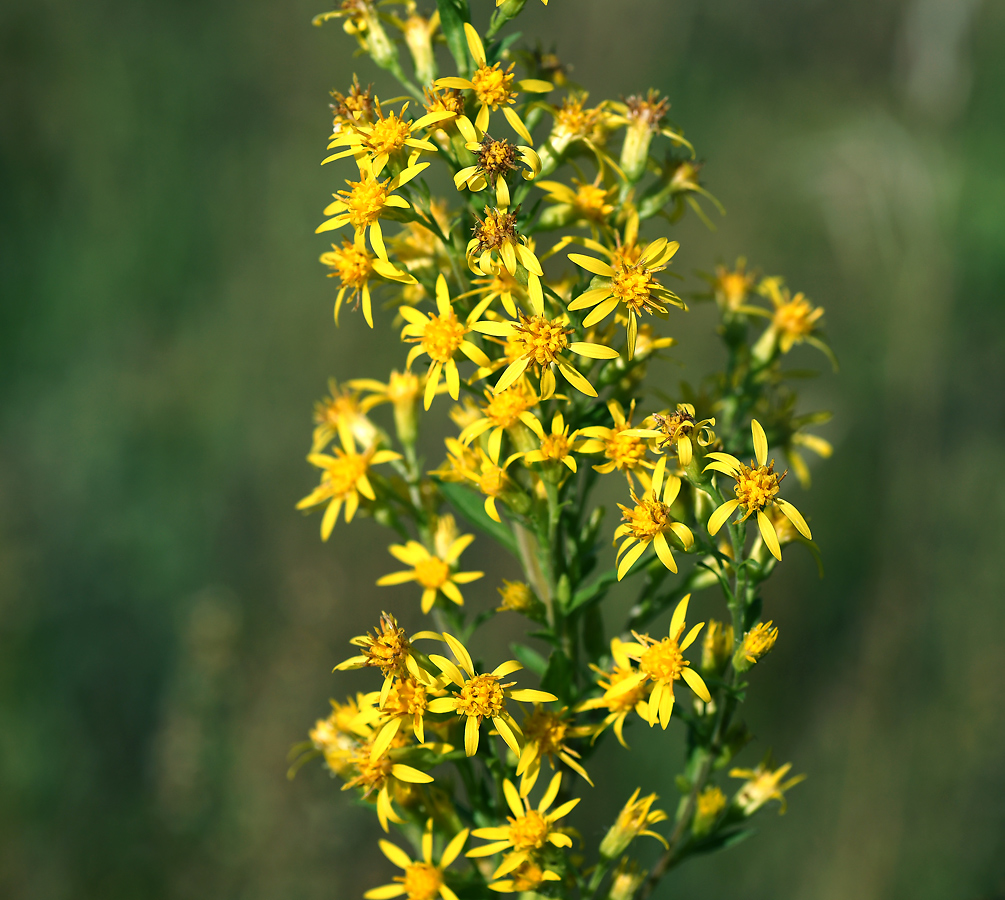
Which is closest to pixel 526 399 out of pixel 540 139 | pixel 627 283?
pixel 627 283

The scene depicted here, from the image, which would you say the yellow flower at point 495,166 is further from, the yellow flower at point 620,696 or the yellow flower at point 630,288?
the yellow flower at point 620,696

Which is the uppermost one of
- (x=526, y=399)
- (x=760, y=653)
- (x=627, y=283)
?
(x=627, y=283)

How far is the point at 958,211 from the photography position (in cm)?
667

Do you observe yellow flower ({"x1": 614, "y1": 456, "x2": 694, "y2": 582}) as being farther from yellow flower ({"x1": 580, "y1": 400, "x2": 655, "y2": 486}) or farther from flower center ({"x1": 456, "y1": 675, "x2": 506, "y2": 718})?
flower center ({"x1": 456, "y1": 675, "x2": 506, "y2": 718})

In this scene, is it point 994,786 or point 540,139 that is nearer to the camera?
point 540,139

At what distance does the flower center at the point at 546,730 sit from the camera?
2336 millimetres

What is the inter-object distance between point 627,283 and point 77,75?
9.23 meters

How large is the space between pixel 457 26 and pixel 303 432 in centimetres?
563

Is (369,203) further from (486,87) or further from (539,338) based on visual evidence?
(539,338)

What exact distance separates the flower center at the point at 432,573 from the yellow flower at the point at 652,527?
2.22 feet

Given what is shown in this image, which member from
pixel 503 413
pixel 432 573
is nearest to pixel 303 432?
pixel 432 573

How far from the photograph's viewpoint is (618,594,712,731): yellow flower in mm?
2195

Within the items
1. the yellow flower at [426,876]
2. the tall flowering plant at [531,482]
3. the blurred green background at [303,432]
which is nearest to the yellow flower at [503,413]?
the tall flowering plant at [531,482]

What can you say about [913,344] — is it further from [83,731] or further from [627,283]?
[83,731]
